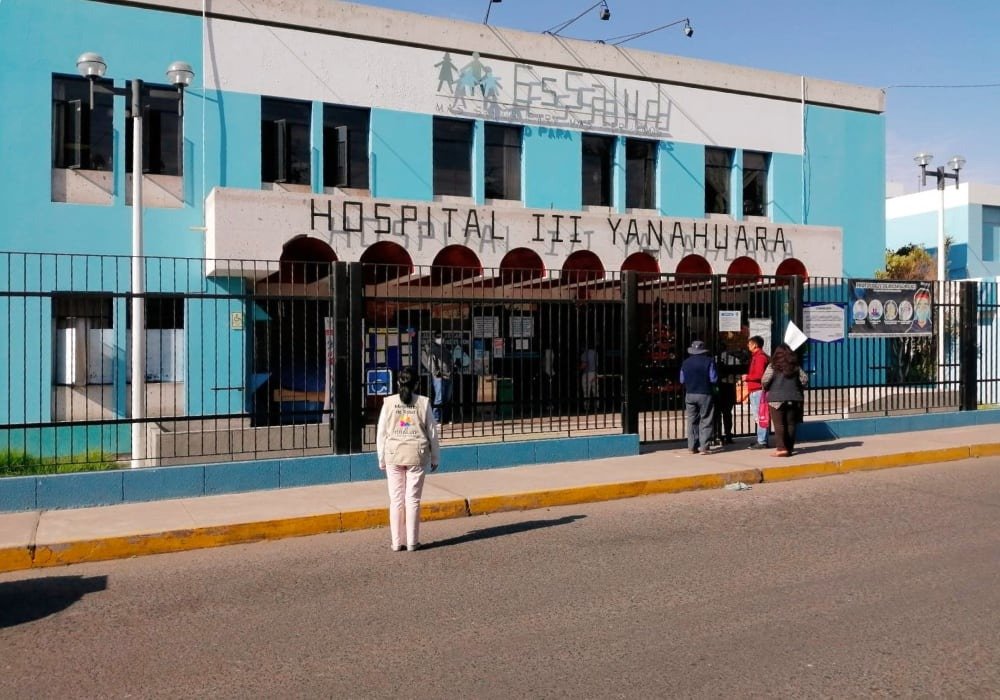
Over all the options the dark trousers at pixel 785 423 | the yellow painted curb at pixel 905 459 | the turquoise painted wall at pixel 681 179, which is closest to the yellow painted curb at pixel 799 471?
the yellow painted curb at pixel 905 459

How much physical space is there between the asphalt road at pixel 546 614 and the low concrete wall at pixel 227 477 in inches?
73.5

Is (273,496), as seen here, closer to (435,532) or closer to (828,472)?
(435,532)

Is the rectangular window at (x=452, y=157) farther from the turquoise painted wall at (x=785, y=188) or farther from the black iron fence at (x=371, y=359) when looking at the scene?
the turquoise painted wall at (x=785, y=188)

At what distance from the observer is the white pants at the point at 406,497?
8.02 metres

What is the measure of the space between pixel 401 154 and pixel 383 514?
11.3 meters

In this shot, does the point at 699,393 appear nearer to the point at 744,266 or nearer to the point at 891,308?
the point at 891,308

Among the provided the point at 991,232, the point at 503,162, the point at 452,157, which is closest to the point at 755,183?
the point at 503,162

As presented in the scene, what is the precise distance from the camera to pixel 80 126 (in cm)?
1620

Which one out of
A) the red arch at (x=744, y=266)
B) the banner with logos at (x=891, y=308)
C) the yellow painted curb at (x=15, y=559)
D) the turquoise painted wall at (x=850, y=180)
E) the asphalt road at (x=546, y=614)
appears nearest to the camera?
the asphalt road at (x=546, y=614)

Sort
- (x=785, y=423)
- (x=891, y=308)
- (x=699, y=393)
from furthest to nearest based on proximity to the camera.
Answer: (x=891, y=308), (x=699, y=393), (x=785, y=423)

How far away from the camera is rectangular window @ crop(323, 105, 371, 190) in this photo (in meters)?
18.5

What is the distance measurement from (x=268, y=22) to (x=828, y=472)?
1299 cm

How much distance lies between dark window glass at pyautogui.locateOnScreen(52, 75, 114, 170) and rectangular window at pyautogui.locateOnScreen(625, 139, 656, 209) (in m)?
11.5

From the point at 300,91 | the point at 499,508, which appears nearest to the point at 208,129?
the point at 300,91
